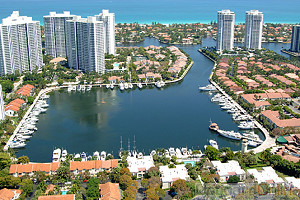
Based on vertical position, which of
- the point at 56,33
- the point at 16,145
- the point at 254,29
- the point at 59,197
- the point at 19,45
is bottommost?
the point at 59,197

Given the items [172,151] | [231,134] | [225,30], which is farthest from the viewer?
[225,30]

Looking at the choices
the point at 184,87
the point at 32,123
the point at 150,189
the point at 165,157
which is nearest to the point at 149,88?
the point at 184,87

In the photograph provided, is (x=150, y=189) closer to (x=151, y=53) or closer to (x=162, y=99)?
(x=162, y=99)

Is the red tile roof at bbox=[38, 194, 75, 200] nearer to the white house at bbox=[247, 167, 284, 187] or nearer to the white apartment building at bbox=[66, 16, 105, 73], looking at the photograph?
the white house at bbox=[247, 167, 284, 187]

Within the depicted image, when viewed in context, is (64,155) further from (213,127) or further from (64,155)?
(213,127)

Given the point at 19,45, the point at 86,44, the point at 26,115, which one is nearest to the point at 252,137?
the point at 26,115
